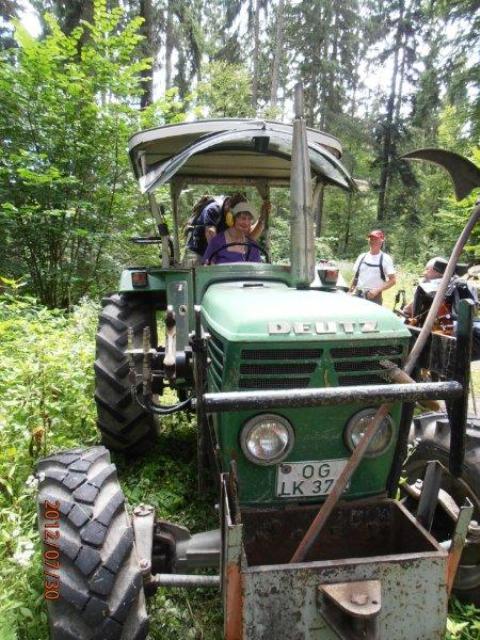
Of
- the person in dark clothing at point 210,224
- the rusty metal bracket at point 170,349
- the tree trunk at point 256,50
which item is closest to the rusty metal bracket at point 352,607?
the rusty metal bracket at point 170,349

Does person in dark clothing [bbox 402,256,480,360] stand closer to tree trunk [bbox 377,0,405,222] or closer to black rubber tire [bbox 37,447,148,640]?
black rubber tire [bbox 37,447,148,640]

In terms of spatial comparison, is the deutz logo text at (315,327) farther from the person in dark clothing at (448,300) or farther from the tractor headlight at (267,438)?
the person in dark clothing at (448,300)

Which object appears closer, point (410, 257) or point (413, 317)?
point (413, 317)

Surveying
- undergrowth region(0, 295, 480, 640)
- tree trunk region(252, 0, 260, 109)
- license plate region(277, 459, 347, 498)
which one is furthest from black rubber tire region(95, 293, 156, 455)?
tree trunk region(252, 0, 260, 109)

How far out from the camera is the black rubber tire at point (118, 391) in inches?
135

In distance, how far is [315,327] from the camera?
2.14m

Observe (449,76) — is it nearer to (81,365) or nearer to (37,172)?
(37,172)

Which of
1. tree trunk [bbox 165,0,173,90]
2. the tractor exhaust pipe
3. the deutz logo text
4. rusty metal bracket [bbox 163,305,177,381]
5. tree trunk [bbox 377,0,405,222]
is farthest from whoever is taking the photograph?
tree trunk [bbox 377,0,405,222]

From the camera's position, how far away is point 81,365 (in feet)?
14.8

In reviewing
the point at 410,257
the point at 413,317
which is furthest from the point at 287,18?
the point at 413,317

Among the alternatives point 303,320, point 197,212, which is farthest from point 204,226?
point 303,320

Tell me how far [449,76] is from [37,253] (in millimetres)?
13715

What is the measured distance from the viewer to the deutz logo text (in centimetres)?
212

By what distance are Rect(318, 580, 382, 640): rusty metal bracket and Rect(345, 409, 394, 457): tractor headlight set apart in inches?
25.0
